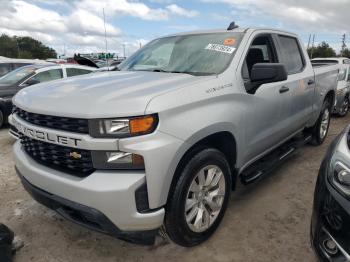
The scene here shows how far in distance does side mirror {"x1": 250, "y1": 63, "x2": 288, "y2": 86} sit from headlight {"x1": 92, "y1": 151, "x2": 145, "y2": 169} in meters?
1.48

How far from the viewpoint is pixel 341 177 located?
75.5 inches

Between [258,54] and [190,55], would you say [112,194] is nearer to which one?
[190,55]

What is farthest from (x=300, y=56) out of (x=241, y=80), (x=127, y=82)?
(x=127, y=82)

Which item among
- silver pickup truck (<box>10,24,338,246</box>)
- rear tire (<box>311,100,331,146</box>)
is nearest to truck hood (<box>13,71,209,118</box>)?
silver pickup truck (<box>10,24,338,246</box>)

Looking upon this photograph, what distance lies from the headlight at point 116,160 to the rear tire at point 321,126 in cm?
416

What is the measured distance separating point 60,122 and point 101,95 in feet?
1.11

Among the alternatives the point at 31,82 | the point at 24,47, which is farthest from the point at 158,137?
the point at 24,47

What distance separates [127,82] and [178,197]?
39.6 inches

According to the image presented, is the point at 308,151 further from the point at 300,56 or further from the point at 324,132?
the point at 300,56

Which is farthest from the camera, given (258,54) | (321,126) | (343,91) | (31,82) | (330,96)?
(343,91)

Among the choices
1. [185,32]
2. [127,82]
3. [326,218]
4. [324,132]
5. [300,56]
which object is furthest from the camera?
[324,132]

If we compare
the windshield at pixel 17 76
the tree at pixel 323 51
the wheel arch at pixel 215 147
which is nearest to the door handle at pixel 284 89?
the wheel arch at pixel 215 147

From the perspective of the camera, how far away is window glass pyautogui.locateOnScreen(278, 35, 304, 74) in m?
4.26

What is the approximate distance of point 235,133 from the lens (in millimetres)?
3018
